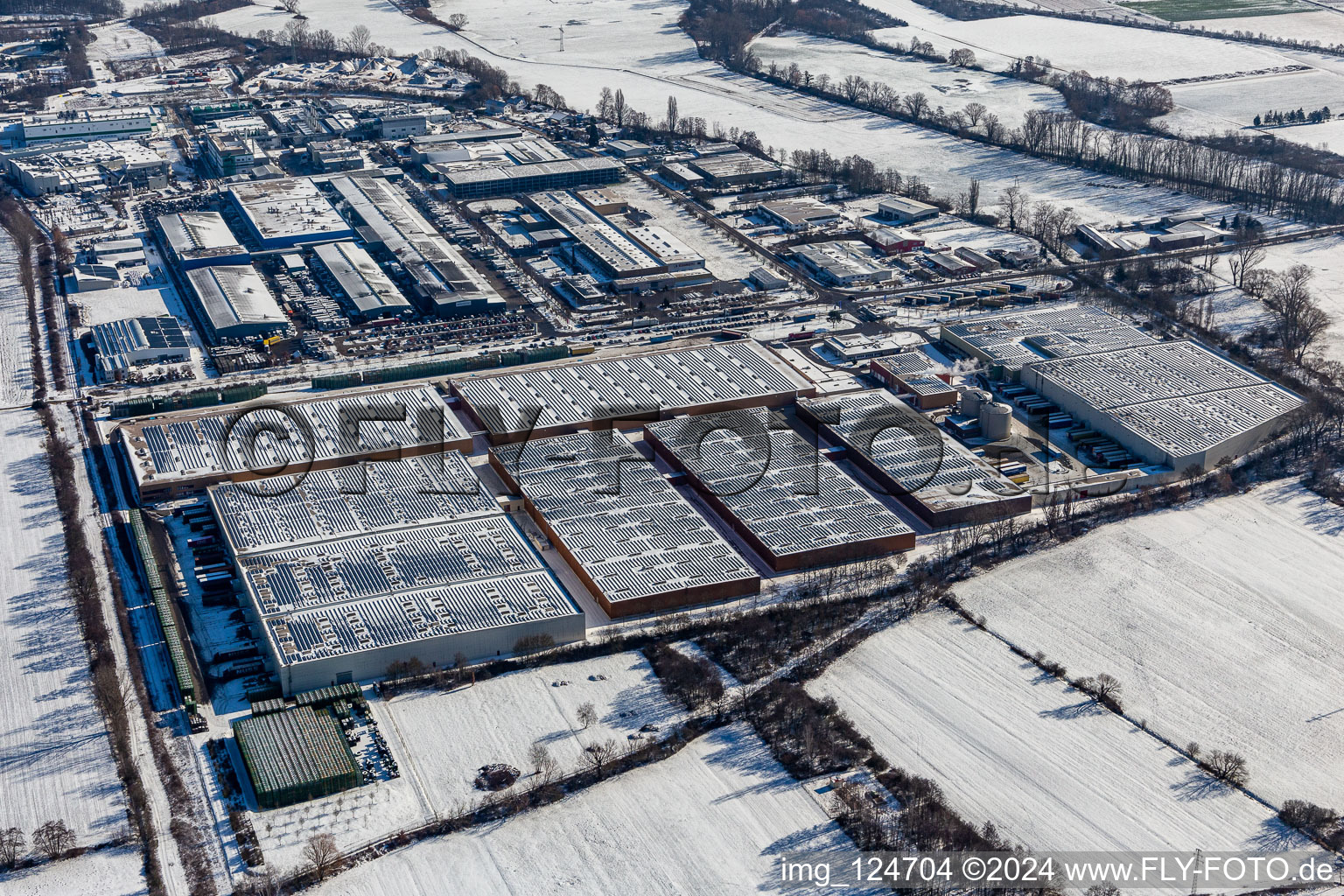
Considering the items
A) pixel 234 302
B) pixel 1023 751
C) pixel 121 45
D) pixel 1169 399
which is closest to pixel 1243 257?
pixel 1169 399

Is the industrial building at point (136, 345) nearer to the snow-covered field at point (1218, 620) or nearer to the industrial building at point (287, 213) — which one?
the industrial building at point (287, 213)

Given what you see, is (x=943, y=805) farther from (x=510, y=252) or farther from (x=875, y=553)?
(x=510, y=252)

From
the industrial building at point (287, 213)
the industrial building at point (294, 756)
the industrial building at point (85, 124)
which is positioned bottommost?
the industrial building at point (294, 756)

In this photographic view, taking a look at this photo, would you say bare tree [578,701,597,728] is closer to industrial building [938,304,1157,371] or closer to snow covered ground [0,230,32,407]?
industrial building [938,304,1157,371]

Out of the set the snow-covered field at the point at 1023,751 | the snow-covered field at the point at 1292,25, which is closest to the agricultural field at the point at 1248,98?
the snow-covered field at the point at 1292,25

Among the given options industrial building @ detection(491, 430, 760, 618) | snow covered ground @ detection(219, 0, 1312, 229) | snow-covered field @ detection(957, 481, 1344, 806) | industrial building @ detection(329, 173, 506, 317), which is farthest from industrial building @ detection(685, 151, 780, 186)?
snow-covered field @ detection(957, 481, 1344, 806)

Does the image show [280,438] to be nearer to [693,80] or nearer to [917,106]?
[917,106]

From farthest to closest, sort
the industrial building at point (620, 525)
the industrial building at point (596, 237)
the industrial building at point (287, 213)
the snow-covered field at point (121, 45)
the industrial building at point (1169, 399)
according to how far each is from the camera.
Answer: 1. the snow-covered field at point (121, 45)
2. the industrial building at point (287, 213)
3. the industrial building at point (596, 237)
4. the industrial building at point (1169, 399)
5. the industrial building at point (620, 525)
